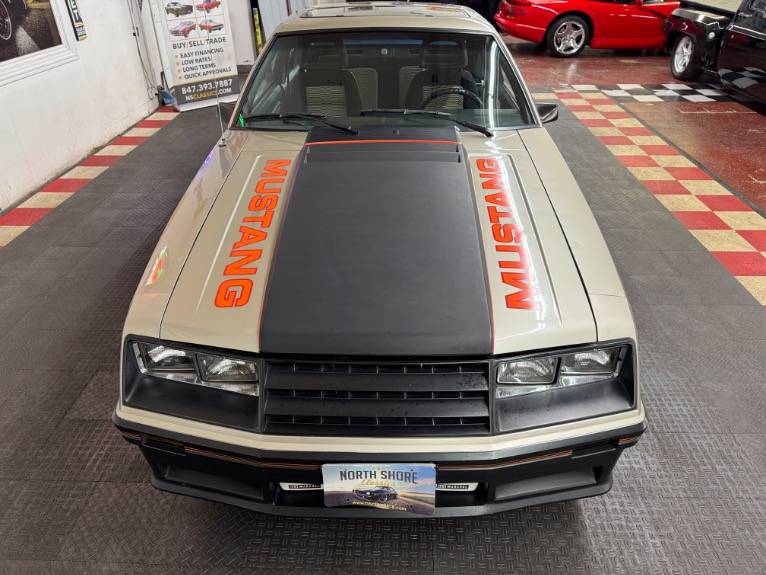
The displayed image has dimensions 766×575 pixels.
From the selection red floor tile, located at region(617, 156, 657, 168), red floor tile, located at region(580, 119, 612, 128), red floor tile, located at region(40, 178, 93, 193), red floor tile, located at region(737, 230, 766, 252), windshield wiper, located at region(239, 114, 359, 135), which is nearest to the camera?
windshield wiper, located at region(239, 114, 359, 135)

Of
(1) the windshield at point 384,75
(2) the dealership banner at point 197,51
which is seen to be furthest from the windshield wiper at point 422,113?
(2) the dealership banner at point 197,51

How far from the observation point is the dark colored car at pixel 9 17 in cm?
449

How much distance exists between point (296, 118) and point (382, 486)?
1.72 metres

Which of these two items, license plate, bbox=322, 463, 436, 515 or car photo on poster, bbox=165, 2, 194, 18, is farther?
car photo on poster, bbox=165, 2, 194, 18

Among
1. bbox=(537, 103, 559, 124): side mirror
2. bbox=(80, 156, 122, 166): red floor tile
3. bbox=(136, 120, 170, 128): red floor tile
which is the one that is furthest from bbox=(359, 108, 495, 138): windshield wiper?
bbox=(136, 120, 170, 128): red floor tile

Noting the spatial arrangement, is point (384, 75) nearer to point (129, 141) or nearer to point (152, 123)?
point (129, 141)

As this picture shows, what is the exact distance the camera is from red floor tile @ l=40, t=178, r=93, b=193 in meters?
4.74

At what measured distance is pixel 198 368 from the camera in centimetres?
161

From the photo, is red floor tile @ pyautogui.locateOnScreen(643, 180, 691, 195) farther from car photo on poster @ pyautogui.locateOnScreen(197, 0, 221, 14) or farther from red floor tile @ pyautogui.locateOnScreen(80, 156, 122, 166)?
car photo on poster @ pyautogui.locateOnScreen(197, 0, 221, 14)

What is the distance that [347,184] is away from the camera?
2.07 meters

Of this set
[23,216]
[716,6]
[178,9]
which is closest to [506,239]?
[23,216]

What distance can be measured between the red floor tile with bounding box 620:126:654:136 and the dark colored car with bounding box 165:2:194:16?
16.8ft

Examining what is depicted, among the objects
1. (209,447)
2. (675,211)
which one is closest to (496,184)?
(209,447)

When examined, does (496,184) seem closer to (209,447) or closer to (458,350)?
(458,350)
